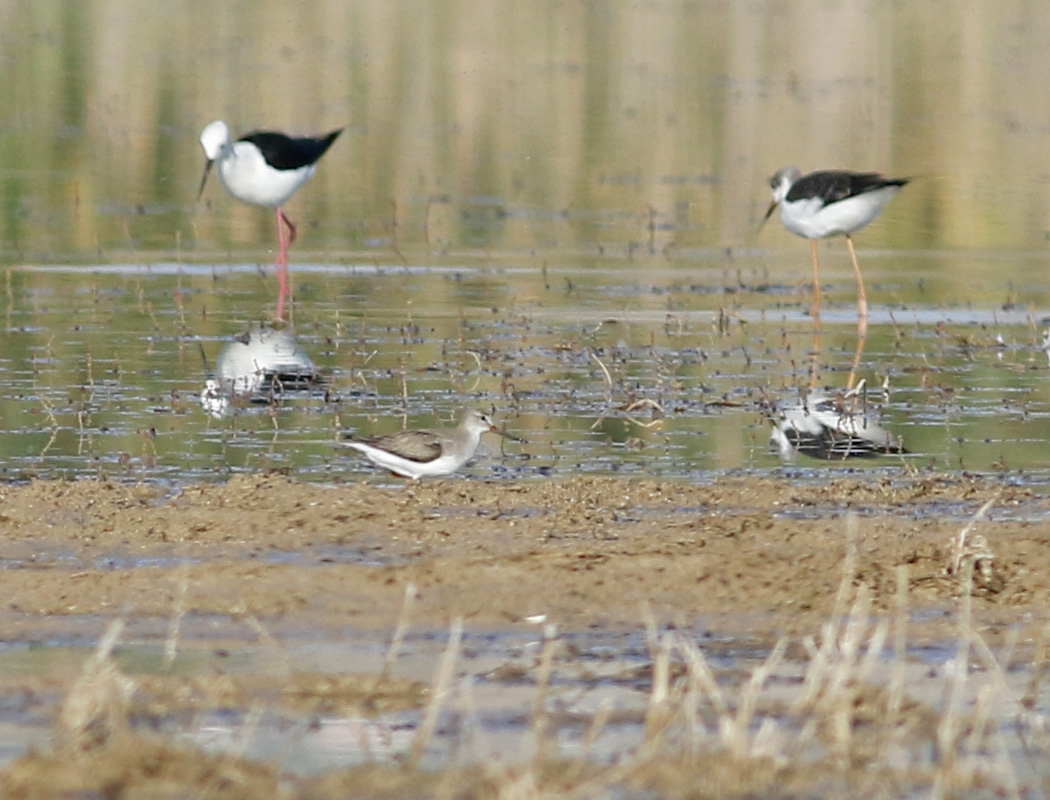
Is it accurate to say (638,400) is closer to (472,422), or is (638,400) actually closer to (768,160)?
(472,422)

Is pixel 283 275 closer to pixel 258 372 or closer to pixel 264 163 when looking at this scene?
pixel 264 163

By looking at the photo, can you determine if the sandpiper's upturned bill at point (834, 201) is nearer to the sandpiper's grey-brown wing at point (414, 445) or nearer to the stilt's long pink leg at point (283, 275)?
the stilt's long pink leg at point (283, 275)

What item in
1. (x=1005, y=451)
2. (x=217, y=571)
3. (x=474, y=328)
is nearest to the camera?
(x=217, y=571)

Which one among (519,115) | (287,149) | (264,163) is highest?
(519,115)

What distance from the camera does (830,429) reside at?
36.5 feet

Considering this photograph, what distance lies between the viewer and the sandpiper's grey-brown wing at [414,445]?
9.58m

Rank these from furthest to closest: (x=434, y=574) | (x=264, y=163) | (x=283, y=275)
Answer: (x=264, y=163) → (x=283, y=275) → (x=434, y=574)

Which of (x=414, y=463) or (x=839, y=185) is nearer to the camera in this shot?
(x=414, y=463)

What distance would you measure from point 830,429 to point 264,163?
7.51 metres

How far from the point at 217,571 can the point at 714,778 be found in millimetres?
2837

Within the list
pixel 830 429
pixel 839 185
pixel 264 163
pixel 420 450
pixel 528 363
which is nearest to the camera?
pixel 420 450

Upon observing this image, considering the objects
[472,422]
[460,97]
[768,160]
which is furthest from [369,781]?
[460,97]

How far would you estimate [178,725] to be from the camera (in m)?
6.12

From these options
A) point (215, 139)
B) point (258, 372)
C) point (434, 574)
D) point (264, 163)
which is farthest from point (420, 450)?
point (215, 139)
